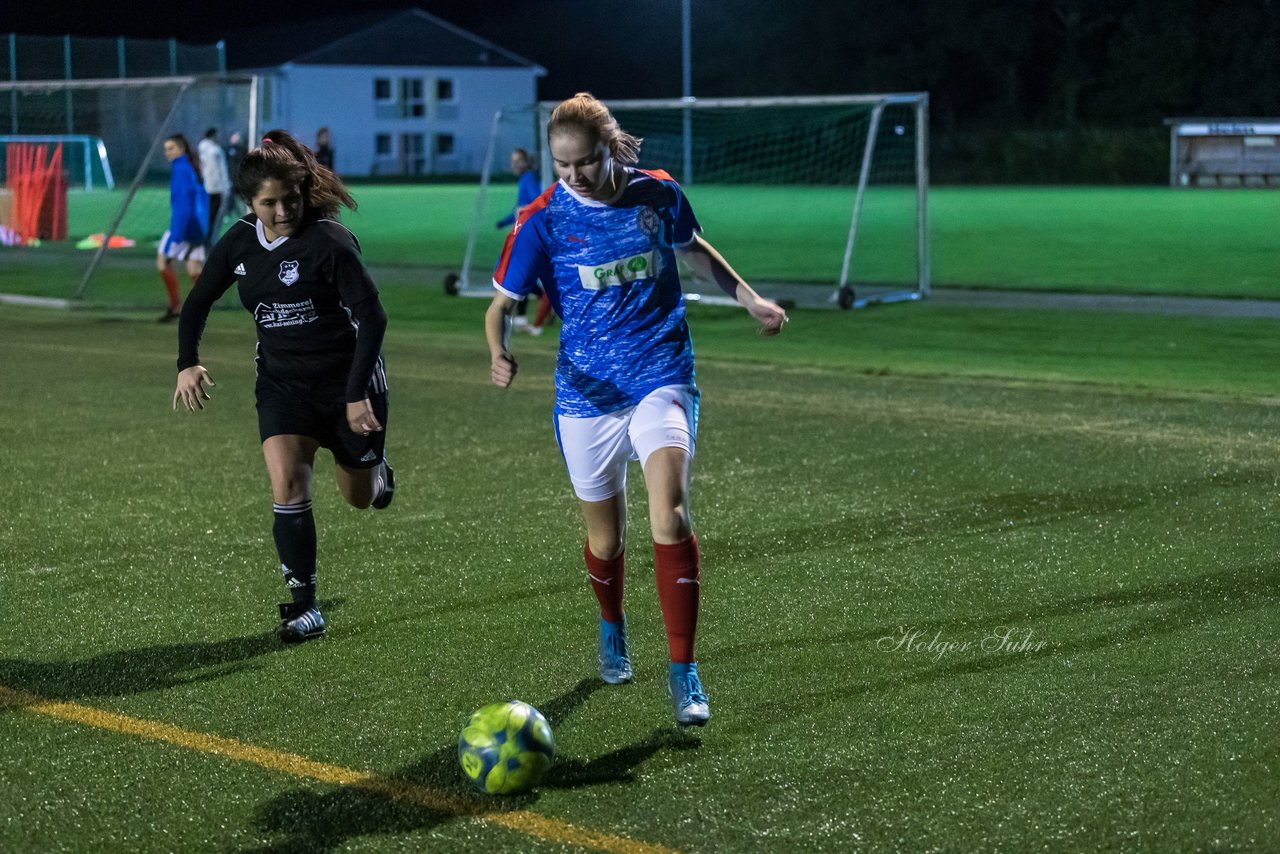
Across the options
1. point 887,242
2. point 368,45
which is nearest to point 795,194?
point 887,242

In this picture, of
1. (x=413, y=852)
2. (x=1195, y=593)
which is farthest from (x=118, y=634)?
(x=1195, y=593)

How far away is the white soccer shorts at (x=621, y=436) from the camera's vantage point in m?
4.89

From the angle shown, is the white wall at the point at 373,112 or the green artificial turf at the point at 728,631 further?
the white wall at the point at 373,112

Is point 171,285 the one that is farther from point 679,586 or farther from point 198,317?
point 679,586

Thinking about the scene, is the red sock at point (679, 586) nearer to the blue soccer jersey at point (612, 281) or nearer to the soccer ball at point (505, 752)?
the blue soccer jersey at point (612, 281)

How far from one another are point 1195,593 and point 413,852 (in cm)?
358

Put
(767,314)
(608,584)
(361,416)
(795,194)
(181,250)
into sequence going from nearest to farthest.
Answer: (767,314) < (608,584) < (361,416) < (181,250) < (795,194)

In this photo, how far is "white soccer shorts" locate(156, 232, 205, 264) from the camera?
55.8ft

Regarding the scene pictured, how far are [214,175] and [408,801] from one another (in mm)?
16327

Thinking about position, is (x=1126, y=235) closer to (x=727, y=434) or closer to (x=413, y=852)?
(x=727, y=434)

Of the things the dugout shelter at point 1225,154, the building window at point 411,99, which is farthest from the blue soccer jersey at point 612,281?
the building window at point 411,99

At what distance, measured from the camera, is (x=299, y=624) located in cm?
582

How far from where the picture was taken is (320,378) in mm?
5891

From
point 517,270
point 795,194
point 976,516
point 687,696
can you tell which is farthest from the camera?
point 795,194
